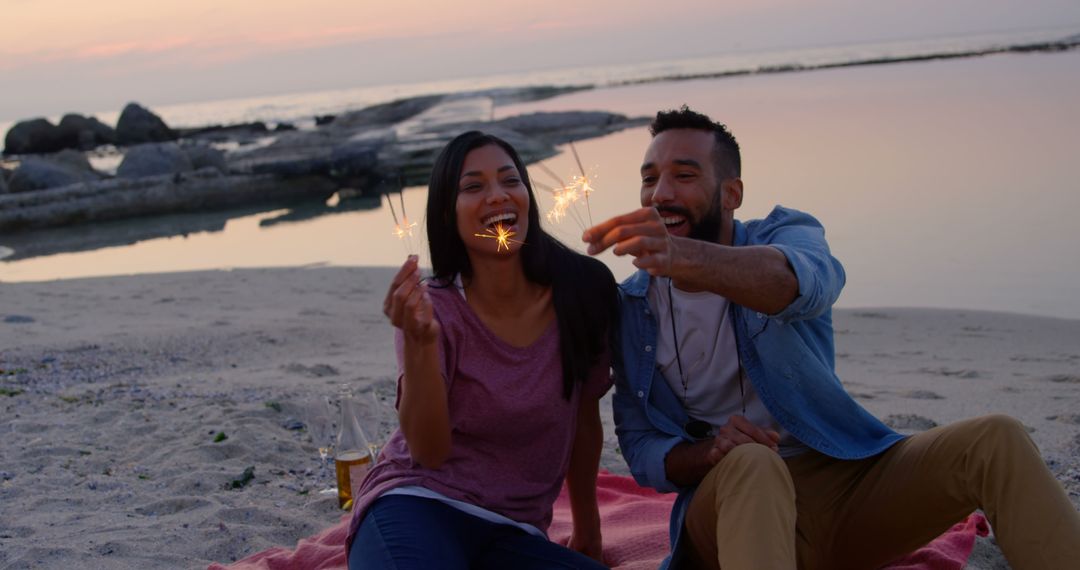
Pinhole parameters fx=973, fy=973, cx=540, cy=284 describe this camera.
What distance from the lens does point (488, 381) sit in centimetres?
352

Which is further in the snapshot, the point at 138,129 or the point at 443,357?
the point at 138,129

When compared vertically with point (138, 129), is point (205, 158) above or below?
below

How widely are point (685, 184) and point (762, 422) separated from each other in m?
0.92

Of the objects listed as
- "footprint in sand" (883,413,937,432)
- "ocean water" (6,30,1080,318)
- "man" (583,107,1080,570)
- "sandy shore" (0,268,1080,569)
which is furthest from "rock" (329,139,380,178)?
"man" (583,107,1080,570)

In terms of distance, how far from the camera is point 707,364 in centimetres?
356

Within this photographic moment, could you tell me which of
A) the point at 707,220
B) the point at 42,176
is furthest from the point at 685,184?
the point at 42,176

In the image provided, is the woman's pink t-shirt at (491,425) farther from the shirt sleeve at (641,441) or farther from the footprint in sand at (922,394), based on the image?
the footprint in sand at (922,394)

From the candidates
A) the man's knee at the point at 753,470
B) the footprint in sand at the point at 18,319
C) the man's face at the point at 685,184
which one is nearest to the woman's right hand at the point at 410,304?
the man's face at the point at 685,184

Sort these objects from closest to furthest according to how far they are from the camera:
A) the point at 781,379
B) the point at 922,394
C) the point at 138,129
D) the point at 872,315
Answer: the point at 781,379 → the point at 922,394 → the point at 872,315 → the point at 138,129

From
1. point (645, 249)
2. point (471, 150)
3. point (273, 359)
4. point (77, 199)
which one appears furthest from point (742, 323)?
point (77, 199)

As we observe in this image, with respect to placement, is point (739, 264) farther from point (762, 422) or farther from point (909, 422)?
point (909, 422)

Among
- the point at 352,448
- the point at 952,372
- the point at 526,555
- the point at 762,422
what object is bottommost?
the point at 952,372

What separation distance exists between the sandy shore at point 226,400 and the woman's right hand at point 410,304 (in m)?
1.96

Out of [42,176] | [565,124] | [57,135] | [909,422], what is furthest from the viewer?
[57,135]
